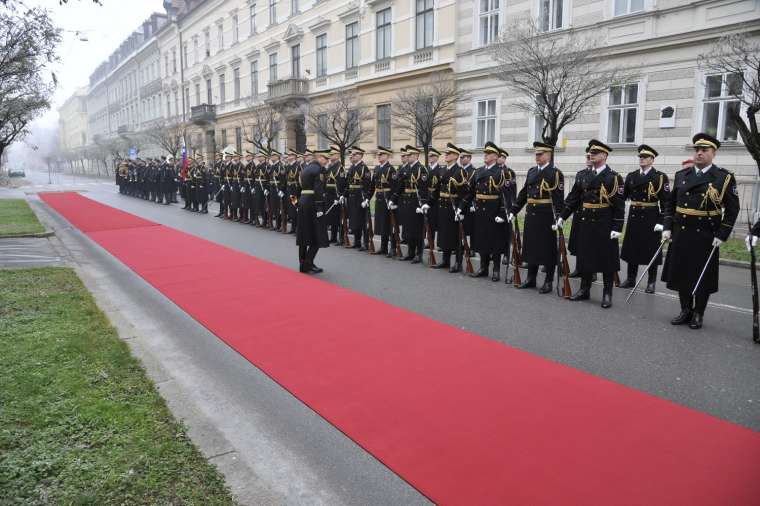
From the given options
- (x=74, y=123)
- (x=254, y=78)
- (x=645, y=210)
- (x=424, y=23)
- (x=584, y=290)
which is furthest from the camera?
(x=74, y=123)

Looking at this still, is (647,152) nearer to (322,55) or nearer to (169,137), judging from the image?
(322,55)

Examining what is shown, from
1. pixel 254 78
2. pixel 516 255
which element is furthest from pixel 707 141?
pixel 254 78

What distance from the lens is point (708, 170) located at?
6227 mm

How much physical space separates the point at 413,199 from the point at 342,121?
14.0 m

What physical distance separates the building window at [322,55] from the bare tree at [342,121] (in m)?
5.64

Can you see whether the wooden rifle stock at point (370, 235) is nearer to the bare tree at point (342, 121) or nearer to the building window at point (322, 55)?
the bare tree at point (342, 121)

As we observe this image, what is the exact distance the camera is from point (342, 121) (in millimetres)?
23422

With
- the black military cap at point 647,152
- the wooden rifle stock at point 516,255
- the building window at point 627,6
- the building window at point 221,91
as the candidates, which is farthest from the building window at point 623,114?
the building window at point 221,91

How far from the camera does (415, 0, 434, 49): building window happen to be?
78.9 feet

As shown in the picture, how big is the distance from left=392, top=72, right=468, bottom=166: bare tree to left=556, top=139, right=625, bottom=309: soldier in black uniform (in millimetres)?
10634

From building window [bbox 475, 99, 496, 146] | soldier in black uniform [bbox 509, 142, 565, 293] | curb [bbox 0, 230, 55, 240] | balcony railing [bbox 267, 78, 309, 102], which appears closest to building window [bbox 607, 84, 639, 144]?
building window [bbox 475, 99, 496, 146]

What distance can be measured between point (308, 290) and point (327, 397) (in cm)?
377

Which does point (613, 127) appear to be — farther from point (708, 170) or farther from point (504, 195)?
point (708, 170)

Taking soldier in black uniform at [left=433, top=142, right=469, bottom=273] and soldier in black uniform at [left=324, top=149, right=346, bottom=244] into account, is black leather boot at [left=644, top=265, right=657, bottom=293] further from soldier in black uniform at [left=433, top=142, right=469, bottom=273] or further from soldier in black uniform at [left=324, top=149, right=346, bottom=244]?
soldier in black uniform at [left=324, top=149, right=346, bottom=244]
